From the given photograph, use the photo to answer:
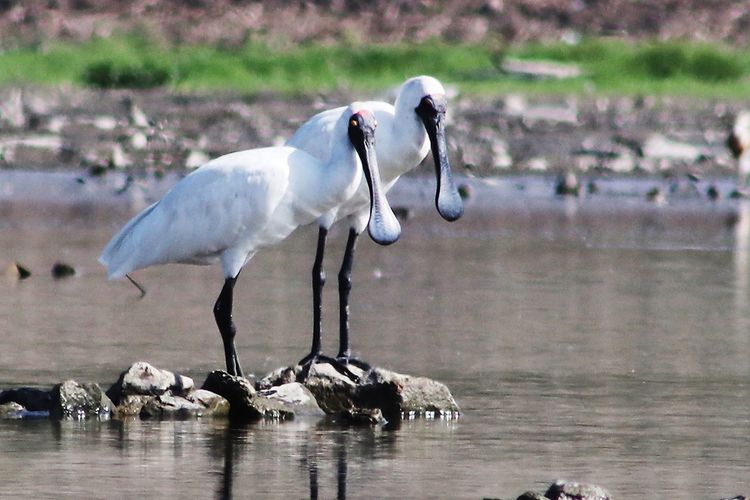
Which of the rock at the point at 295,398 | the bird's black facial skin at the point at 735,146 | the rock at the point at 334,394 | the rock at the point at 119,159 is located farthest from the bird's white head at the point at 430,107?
the bird's black facial skin at the point at 735,146

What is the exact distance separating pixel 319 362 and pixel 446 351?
1.22 meters

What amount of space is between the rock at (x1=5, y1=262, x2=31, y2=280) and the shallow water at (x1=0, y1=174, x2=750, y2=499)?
0.30ft

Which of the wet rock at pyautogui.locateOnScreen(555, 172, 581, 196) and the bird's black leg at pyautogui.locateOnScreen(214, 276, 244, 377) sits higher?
the wet rock at pyautogui.locateOnScreen(555, 172, 581, 196)

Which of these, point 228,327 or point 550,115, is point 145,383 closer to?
point 228,327

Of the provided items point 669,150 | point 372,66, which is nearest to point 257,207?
point 669,150

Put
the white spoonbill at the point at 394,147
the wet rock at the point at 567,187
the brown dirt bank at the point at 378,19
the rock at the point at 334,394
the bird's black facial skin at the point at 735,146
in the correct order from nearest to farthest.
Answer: the rock at the point at 334,394 → the white spoonbill at the point at 394,147 → the wet rock at the point at 567,187 → the bird's black facial skin at the point at 735,146 → the brown dirt bank at the point at 378,19

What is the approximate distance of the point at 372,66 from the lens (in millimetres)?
32094

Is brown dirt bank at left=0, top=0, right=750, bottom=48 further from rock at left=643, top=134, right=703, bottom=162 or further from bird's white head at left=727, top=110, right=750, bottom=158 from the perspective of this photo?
bird's white head at left=727, top=110, right=750, bottom=158

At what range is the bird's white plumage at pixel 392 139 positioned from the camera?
11.1m

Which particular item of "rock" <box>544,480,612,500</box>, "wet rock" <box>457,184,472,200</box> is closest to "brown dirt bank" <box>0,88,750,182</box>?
"wet rock" <box>457,184,472,200</box>

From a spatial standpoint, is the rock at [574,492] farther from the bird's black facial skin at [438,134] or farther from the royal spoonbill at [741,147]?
the royal spoonbill at [741,147]

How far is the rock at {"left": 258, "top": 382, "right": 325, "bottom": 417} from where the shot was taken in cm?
980

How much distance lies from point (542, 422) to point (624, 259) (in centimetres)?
748

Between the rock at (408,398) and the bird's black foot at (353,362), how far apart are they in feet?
2.35
